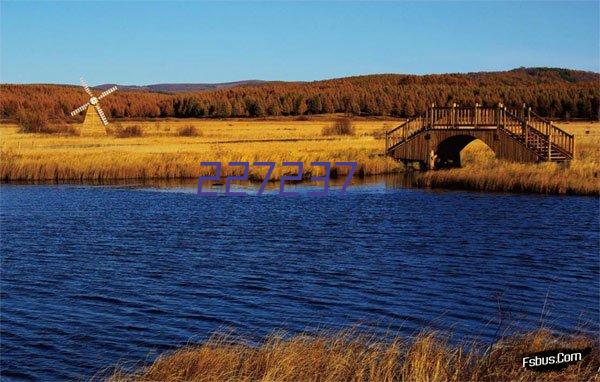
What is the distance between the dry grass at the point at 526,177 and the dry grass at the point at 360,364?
25.7 metres

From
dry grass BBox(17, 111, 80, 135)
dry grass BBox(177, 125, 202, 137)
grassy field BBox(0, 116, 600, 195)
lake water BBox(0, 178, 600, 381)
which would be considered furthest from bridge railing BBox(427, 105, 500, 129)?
dry grass BBox(17, 111, 80, 135)

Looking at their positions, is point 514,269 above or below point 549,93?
below

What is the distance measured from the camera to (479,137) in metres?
44.6

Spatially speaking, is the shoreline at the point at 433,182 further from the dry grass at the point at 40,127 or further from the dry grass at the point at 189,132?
the dry grass at the point at 40,127

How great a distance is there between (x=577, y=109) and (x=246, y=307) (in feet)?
314

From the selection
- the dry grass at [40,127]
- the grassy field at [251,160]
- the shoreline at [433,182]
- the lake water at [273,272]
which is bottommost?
the lake water at [273,272]

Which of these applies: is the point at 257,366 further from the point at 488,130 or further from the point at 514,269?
the point at 488,130

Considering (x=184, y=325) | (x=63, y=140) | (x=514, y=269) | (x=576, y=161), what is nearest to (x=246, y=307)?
(x=184, y=325)

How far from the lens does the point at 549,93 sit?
114 meters

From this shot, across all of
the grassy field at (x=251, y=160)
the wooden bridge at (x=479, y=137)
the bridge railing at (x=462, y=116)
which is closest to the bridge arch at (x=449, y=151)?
the wooden bridge at (x=479, y=137)

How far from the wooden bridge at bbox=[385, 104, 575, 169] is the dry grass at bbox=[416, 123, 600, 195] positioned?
1.08 metres

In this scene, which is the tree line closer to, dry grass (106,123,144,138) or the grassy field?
dry grass (106,123,144,138)

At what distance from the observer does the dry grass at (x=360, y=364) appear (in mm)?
10883

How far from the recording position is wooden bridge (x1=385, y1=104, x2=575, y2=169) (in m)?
43.1
